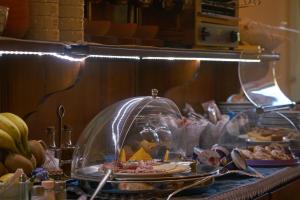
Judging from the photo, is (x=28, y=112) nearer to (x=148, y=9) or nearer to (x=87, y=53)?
(x=87, y=53)

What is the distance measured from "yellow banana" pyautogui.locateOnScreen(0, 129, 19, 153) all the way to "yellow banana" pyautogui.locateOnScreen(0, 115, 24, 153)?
21mm

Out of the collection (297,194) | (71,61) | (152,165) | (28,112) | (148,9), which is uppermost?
(148,9)

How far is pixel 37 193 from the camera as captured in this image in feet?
5.39

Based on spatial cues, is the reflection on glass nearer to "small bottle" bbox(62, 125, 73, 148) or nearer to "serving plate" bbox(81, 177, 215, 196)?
"small bottle" bbox(62, 125, 73, 148)

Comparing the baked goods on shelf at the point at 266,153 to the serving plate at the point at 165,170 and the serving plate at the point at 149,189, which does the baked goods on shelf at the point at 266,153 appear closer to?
the serving plate at the point at 165,170

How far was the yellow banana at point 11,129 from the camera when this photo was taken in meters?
1.88

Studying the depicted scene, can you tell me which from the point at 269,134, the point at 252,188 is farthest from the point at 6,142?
the point at 269,134

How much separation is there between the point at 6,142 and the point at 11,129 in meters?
0.06

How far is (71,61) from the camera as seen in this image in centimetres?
233

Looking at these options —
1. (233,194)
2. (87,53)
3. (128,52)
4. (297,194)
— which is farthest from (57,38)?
(297,194)

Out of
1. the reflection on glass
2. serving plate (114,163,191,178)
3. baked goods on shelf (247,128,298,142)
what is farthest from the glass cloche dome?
the reflection on glass

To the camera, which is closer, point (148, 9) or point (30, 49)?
point (30, 49)

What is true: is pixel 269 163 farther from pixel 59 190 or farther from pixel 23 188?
pixel 23 188

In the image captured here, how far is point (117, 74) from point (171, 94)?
0.45 meters
